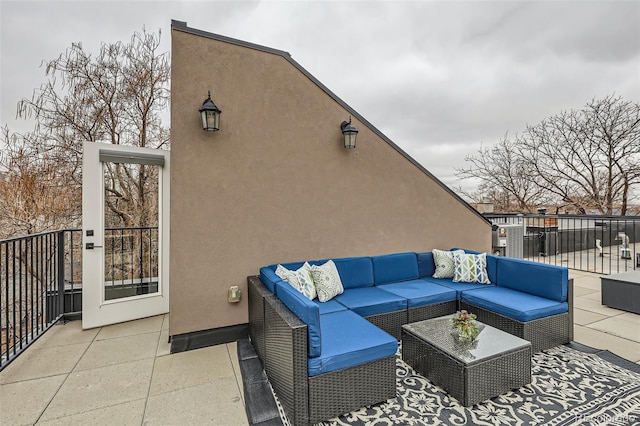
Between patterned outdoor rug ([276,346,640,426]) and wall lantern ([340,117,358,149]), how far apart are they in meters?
2.85

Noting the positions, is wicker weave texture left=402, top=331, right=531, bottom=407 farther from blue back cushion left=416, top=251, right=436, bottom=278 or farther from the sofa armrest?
blue back cushion left=416, top=251, right=436, bottom=278

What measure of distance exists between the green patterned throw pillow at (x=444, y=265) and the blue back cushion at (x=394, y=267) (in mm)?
325

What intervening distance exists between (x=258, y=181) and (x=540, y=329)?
3.50 meters

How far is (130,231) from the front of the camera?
4.52m

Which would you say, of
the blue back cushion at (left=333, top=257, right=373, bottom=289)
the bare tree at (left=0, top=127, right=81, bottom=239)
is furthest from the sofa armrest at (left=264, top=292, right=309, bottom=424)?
the bare tree at (left=0, top=127, right=81, bottom=239)

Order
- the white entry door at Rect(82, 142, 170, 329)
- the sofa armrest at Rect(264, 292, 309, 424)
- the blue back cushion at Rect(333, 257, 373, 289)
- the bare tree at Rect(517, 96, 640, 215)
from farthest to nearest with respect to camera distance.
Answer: the bare tree at Rect(517, 96, 640, 215), the blue back cushion at Rect(333, 257, 373, 289), the white entry door at Rect(82, 142, 170, 329), the sofa armrest at Rect(264, 292, 309, 424)

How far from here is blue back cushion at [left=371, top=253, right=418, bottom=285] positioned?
4.09 metres

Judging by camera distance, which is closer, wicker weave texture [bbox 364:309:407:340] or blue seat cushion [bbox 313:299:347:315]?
blue seat cushion [bbox 313:299:347:315]

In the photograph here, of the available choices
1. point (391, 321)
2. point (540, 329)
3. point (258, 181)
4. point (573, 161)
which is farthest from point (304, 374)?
point (573, 161)

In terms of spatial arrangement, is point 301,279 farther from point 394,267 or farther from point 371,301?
point 394,267

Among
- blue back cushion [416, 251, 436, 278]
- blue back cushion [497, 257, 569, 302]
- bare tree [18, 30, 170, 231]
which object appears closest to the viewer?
blue back cushion [497, 257, 569, 302]

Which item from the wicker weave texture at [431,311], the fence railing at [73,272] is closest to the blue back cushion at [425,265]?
the wicker weave texture at [431,311]

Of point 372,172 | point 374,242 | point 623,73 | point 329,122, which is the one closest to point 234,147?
point 329,122

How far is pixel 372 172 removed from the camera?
4395 mm
